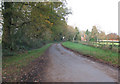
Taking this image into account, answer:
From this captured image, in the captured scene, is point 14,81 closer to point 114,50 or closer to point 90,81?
point 90,81

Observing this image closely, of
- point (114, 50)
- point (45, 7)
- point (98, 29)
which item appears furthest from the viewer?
point (98, 29)

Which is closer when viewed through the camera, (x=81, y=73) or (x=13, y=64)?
(x=81, y=73)

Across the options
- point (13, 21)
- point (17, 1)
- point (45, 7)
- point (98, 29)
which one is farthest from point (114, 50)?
point (98, 29)

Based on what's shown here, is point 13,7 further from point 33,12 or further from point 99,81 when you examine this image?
point 99,81

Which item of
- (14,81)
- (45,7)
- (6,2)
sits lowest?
(14,81)

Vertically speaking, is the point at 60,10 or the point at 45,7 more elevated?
the point at 60,10

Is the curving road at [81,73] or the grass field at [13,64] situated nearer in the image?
the curving road at [81,73]

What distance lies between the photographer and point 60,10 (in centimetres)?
1335

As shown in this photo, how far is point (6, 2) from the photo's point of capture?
9.65 m

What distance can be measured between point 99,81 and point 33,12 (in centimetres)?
850

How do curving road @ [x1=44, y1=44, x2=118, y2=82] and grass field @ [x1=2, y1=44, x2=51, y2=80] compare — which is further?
grass field @ [x1=2, y1=44, x2=51, y2=80]

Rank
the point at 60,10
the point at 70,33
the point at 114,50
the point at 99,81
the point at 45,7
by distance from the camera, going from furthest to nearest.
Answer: the point at 70,33
the point at 60,10
the point at 114,50
the point at 45,7
the point at 99,81

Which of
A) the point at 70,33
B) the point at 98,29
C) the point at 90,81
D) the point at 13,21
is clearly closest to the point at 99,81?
the point at 90,81

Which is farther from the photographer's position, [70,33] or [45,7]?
[70,33]
